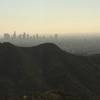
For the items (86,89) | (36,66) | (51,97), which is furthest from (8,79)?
(51,97)

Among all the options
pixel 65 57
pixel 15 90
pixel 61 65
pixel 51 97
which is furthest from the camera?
pixel 65 57

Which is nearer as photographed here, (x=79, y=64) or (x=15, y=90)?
(x=15, y=90)

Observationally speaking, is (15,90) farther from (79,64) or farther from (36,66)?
(79,64)

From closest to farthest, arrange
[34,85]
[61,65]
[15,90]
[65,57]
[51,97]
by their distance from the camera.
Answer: [51,97], [15,90], [34,85], [61,65], [65,57]

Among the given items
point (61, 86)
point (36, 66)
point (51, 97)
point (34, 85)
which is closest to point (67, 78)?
point (61, 86)

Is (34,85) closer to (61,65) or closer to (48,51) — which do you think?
(61,65)

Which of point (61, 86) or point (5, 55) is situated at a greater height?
point (5, 55)
